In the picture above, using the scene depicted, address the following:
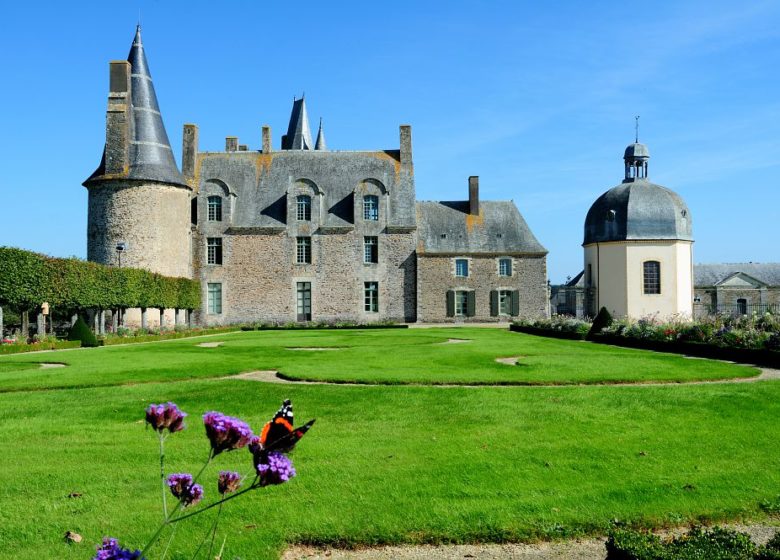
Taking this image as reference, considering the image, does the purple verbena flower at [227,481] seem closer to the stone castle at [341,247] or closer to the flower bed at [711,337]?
the flower bed at [711,337]

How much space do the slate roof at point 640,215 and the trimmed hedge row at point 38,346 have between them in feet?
75.3

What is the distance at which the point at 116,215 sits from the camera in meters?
33.4

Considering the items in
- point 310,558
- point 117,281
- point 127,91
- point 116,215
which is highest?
point 127,91

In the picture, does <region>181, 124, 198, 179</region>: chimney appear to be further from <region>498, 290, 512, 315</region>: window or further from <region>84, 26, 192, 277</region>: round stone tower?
<region>498, 290, 512, 315</region>: window

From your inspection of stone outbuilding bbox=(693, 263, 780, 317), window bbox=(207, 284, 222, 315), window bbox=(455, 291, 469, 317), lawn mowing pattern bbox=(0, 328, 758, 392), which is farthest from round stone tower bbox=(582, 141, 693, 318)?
window bbox=(207, 284, 222, 315)

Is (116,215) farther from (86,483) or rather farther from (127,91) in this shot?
(86,483)

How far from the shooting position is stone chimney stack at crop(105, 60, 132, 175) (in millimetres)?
33750

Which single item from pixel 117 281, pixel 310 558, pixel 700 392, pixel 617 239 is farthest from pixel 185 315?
pixel 310 558

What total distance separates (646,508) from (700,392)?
5236 mm

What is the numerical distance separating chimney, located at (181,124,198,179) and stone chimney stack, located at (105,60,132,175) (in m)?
4.12

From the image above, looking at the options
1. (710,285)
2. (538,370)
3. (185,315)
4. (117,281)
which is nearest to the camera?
(538,370)

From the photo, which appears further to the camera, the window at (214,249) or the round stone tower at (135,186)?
the window at (214,249)

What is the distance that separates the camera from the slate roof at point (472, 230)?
38.5 m

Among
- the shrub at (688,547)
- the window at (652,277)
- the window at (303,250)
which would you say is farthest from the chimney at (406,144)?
the shrub at (688,547)
